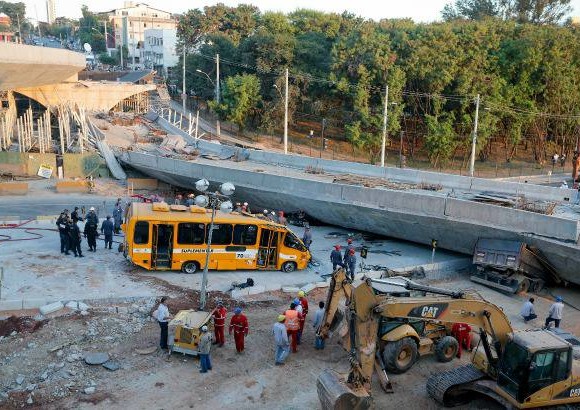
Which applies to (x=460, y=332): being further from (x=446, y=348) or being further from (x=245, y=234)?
(x=245, y=234)

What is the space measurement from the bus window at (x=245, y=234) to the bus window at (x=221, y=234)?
199mm

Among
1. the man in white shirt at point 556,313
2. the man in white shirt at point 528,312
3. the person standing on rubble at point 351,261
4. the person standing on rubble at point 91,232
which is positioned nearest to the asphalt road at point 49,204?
the person standing on rubble at point 91,232

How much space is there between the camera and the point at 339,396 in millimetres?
9695

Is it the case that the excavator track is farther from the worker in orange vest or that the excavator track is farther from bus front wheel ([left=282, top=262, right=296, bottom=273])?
bus front wheel ([left=282, top=262, right=296, bottom=273])

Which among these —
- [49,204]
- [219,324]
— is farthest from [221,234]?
[49,204]

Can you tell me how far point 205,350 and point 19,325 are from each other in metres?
5.08

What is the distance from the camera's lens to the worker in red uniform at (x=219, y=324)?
12984mm

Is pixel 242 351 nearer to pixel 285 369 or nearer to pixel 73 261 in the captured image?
pixel 285 369

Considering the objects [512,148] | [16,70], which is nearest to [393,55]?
[512,148]

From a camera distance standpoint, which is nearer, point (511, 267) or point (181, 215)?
point (181, 215)

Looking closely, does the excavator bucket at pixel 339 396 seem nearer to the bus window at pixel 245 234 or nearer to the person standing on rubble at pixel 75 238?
the bus window at pixel 245 234

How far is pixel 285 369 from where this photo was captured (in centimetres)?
1252

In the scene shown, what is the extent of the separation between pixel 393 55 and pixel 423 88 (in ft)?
13.5

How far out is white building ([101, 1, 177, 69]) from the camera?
105 metres
